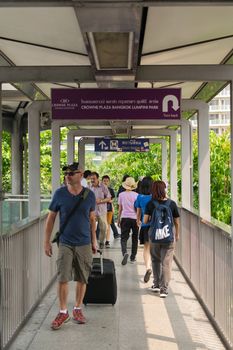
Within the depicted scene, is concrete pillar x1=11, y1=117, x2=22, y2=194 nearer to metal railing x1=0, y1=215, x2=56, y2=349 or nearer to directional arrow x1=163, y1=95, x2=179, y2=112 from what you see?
metal railing x1=0, y1=215, x2=56, y2=349

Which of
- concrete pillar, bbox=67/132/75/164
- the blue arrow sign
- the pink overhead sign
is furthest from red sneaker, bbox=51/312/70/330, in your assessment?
the blue arrow sign

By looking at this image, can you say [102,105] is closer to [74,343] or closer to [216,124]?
[74,343]

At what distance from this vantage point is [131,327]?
6547 mm

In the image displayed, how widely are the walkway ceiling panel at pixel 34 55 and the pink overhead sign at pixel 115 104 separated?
42 centimetres

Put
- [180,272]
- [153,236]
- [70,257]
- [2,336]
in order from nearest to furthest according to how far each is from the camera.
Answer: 1. [2,336]
2. [70,257]
3. [153,236]
4. [180,272]

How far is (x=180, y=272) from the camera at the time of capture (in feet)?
34.3

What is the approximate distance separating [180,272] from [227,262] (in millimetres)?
4759

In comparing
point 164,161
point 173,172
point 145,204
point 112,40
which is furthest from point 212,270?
point 164,161

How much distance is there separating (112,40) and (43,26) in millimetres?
936

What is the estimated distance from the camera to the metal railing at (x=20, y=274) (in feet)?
18.3

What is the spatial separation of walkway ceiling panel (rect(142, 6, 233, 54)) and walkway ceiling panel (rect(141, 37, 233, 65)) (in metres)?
0.25

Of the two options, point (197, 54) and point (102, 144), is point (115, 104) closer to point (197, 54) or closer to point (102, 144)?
point (197, 54)

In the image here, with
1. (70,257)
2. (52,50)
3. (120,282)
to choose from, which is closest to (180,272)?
(120,282)

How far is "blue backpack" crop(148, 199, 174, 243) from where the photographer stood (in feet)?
26.3
